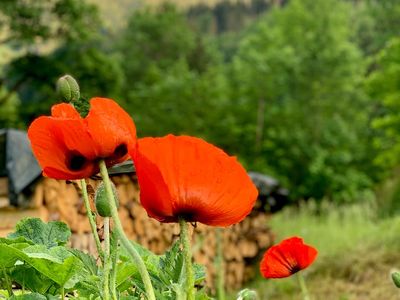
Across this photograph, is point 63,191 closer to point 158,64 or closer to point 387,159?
point 387,159

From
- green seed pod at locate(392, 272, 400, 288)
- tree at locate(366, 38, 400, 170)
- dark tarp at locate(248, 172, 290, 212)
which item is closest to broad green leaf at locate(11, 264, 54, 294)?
green seed pod at locate(392, 272, 400, 288)

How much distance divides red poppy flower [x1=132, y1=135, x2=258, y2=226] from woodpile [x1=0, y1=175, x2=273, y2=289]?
150cm

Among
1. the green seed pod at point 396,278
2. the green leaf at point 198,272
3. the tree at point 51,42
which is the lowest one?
the tree at point 51,42

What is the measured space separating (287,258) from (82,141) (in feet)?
1.62

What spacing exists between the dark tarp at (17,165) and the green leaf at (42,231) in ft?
10.4

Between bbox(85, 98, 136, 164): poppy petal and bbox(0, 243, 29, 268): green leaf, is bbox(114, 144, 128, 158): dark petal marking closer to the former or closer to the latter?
bbox(85, 98, 136, 164): poppy petal

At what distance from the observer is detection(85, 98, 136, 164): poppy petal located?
0.75 meters

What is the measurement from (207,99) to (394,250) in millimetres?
10061

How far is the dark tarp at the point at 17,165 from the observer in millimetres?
4176

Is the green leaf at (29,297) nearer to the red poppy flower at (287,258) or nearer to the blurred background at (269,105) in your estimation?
the red poppy flower at (287,258)

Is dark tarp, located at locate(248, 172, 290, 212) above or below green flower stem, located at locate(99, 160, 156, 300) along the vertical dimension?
below

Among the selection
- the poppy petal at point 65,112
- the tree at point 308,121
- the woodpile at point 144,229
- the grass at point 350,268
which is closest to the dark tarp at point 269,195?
A: the woodpile at point 144,229

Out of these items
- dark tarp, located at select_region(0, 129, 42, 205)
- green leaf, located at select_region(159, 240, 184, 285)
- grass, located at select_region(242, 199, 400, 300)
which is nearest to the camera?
green leaf, located at select_region(159, 240, 184, 285)

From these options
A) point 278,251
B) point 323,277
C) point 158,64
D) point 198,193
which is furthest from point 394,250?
point 158,64
